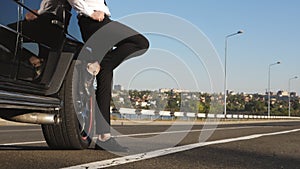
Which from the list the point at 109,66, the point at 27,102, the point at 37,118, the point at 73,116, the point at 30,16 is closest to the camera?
the point at 27,102

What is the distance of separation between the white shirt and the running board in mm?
Answer: 859

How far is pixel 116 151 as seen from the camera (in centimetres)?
489

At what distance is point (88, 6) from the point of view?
177 inches

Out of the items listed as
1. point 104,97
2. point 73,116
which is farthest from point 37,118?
point 104,97

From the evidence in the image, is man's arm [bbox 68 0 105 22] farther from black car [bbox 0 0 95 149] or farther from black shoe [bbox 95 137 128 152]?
black shoe [bbox 95 137 128 152]

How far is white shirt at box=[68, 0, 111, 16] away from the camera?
173 inches

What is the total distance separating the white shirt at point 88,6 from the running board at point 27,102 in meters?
0.86

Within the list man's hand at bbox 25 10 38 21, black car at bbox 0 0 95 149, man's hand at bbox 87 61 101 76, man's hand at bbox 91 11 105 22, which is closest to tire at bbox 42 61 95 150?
black car at bbox 0 0 95 149

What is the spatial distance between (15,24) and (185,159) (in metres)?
2.06

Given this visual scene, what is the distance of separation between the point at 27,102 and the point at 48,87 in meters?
0.59

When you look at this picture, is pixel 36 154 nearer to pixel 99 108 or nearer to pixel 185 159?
pixel 99 108

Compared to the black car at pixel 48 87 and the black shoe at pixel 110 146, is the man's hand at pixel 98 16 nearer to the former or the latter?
the black car at pixel 48 87

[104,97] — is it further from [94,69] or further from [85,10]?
[85,10]

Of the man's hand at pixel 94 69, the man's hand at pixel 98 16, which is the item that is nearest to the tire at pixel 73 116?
the man's hand at pixel 94 69
